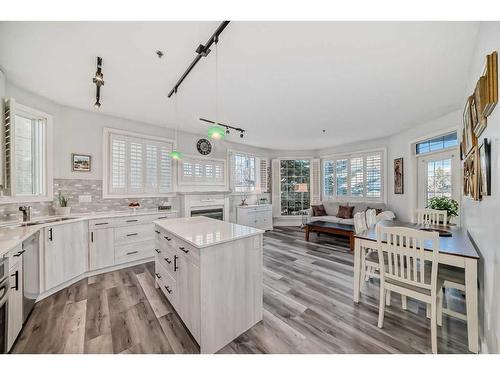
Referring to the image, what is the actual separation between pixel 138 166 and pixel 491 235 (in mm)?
4852

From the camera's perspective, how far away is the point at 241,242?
1774mm

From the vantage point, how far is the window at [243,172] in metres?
5.95

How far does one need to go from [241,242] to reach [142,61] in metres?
2.13

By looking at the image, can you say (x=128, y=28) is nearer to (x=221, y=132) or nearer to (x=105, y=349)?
(x=221, y=132)

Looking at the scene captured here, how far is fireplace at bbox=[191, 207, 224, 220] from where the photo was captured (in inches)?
185

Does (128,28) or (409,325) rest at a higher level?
(128,28)

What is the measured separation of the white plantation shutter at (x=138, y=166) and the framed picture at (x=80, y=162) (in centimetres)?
31

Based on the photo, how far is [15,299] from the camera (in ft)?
5.57

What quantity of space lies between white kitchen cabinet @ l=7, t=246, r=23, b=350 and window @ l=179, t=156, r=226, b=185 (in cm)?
304

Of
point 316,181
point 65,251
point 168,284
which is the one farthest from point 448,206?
point 65,251

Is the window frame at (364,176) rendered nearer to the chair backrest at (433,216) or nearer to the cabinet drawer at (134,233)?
the chair backrest at (433,216)
